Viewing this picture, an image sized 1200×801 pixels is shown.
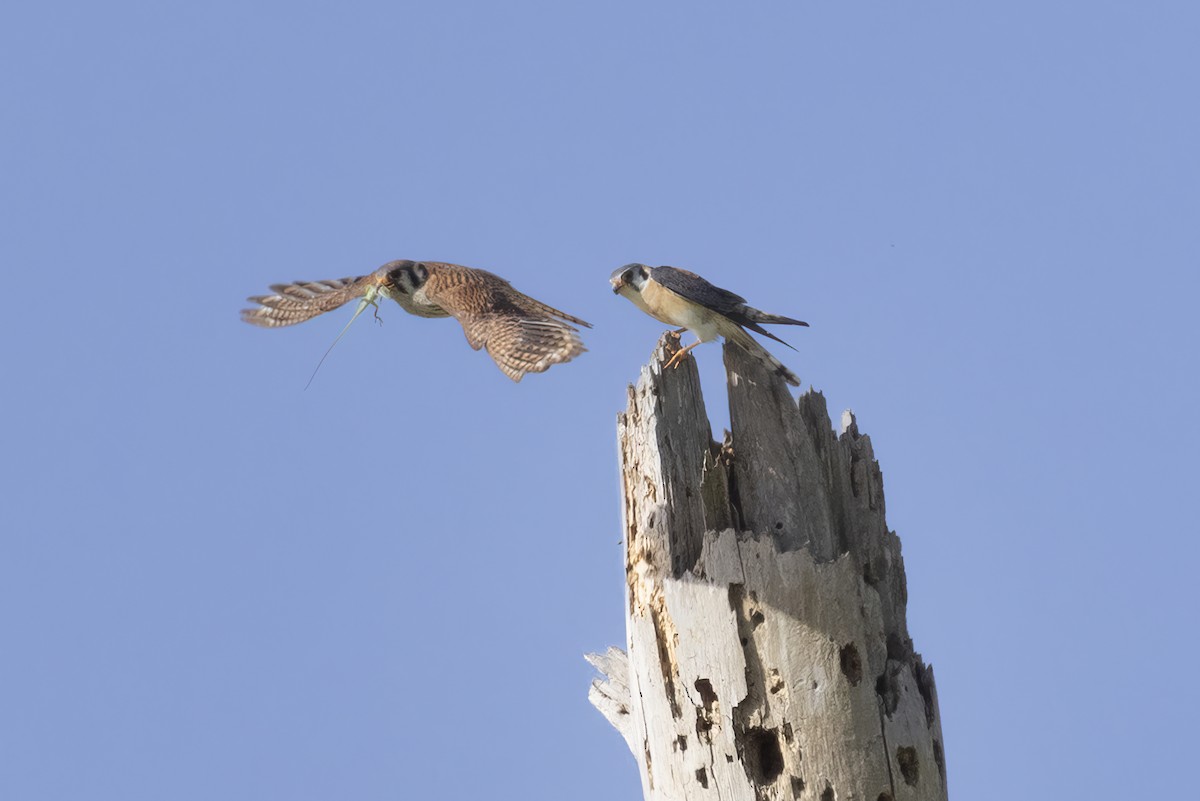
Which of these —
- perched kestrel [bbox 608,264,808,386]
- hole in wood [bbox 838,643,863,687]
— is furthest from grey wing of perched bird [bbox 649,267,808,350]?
hole in wood [bbox 838,643,863,687]

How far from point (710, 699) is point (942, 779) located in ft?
4.70

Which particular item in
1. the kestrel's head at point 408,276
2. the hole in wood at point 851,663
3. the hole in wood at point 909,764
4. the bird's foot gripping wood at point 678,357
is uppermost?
the kestrel's head at point 408,276

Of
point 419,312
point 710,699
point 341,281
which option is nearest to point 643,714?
point 710,699

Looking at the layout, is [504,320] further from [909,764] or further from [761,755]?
[909,764]

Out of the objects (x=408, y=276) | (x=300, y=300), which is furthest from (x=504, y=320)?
(x=300, y=300)

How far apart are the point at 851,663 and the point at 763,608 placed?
58 centimetres

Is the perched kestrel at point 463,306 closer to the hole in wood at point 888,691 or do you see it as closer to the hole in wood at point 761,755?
the hole in wood at point 761,755

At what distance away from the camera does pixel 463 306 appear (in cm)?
897

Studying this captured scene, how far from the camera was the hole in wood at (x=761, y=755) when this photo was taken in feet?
25.2

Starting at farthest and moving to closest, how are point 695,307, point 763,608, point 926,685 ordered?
1. point 695,307
2. point 926,685
3. point 763,608

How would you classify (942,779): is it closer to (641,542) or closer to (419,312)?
(641,542)

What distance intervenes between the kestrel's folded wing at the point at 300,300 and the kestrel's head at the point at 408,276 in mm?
308

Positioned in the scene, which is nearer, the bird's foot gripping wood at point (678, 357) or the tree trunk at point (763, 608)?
the tree trunk at point (763, 608)

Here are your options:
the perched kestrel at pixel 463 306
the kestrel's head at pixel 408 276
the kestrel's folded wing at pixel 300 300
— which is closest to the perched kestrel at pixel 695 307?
the perched kestrel at pixel 463 306
